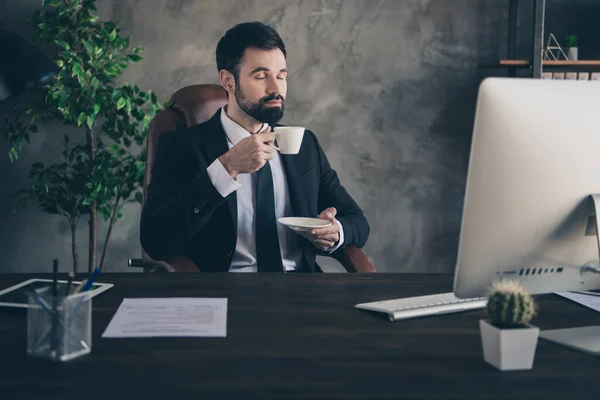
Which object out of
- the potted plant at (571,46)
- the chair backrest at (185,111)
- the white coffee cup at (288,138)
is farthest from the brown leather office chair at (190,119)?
the potted plant at (571,46)

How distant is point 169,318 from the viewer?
1211 millimetres

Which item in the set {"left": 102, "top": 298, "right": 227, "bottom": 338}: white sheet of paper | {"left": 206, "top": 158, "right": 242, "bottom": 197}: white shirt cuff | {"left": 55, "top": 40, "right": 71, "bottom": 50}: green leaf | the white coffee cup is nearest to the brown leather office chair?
{"left": 206, "top": 158, "right": 242, "bottom": 197}: white shirt cuff

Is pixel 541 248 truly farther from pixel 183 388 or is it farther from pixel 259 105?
pixel 259 105

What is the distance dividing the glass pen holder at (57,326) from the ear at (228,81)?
1276 millimetres

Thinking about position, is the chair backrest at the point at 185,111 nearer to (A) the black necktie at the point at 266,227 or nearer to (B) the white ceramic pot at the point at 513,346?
(A) the black necktie at the point at 266,227

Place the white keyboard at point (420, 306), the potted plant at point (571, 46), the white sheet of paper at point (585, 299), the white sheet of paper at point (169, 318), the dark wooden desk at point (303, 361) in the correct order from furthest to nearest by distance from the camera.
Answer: the potted plant at point (571, 46) → the white sheet of paper at point (585, 299) → the white keyboard at point (420, 306) → the white sheet of paper at point (169, 318) → the dark wooden desk at point (303, 361)

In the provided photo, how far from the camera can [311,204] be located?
2158mm

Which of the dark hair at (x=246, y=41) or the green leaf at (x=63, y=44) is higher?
the green leaf at (x=63, y=44)

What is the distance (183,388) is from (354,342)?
32cm

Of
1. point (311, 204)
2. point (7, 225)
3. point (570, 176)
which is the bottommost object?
point (7, 225)

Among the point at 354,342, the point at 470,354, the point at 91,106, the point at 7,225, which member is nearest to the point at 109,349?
the point at 354,342

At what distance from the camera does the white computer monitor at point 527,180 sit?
3.38 ft

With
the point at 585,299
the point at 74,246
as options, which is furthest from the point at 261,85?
the point at 74,246

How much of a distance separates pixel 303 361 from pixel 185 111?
4.21 feet
